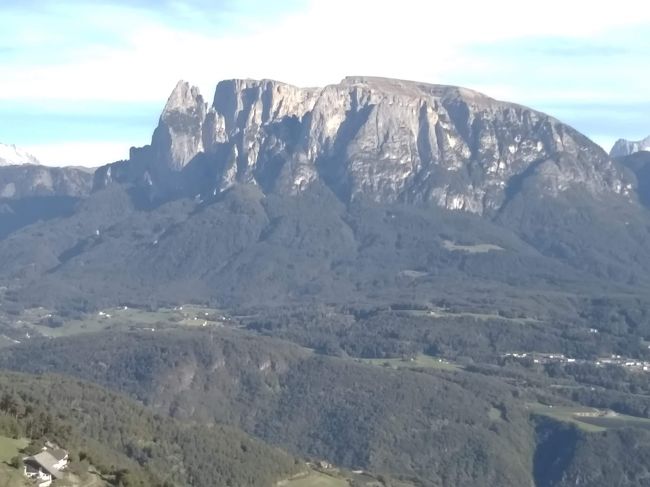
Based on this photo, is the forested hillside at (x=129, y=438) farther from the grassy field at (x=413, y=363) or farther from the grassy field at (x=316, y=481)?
the grassy field at (x=413, y=363)

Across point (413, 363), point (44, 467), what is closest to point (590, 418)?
point (413, 363)

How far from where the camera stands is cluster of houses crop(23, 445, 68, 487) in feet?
263

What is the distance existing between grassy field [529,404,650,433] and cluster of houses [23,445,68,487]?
82438 millimetres

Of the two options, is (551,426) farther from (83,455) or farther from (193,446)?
(83,455)

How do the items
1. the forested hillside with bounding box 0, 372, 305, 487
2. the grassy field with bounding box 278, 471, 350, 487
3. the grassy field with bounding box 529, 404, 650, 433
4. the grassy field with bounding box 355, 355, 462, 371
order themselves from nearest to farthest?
the forested hillside with bounding box 0, 372, 305, 487 < the grassy field with bounding box 278, 471, 350, 487 < the grassy field with bounding box 529, 404, 650, 433 < the grassy field with bounding box 355, 355, 462, 371

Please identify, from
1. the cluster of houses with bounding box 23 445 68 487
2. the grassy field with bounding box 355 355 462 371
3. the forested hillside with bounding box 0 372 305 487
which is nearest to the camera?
the cluster of houses with bounding box 23 445 68 487

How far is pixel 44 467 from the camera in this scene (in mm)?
80750

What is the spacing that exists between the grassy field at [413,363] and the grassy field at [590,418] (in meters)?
23.7

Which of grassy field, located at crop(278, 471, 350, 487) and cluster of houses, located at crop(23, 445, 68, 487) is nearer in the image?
cluster of houses, located at crop(23, 445, 68, 487)

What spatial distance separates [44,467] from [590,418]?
303 ft

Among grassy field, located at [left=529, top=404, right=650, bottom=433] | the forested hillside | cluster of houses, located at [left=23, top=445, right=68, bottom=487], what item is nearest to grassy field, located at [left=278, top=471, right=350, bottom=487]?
the forested hillside

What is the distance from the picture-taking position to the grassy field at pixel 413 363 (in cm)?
18975

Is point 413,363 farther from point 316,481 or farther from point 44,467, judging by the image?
point 44,467

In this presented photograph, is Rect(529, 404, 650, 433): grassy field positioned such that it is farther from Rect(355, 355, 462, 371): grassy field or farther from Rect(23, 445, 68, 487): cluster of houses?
Rect(23, 445, 68, 487): cluster of houses
